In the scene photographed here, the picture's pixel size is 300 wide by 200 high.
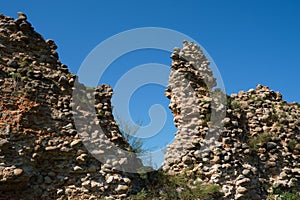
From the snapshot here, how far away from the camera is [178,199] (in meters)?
8.09

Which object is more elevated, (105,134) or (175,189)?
(105,134)

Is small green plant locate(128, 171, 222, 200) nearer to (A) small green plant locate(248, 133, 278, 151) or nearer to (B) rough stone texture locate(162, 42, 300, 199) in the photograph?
(B) rough stone texture locate(162, 42, 300, 199)

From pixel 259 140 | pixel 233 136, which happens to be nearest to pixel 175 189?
pixel 233 136

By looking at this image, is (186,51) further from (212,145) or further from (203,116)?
(212,145)

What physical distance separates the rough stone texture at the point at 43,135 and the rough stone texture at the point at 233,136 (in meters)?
1.58

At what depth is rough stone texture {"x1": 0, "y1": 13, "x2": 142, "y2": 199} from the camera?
7.38 meters

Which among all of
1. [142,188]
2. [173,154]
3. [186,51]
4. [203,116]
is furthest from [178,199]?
[186,51]

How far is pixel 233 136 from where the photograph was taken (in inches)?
372

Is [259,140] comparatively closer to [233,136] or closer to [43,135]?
[233,136]

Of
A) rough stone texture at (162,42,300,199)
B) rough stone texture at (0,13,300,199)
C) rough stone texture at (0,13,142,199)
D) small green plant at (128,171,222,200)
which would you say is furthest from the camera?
rough stone texture at (162,42,300,199)

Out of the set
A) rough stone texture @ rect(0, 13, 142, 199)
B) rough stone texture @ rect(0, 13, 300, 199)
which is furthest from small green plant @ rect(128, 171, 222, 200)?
rough stone texture @ rect(0, 13, 142, 199)

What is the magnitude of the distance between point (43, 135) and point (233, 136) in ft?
15.9

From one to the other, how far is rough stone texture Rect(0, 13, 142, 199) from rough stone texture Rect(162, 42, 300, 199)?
5.20 ft

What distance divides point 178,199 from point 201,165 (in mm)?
1124
